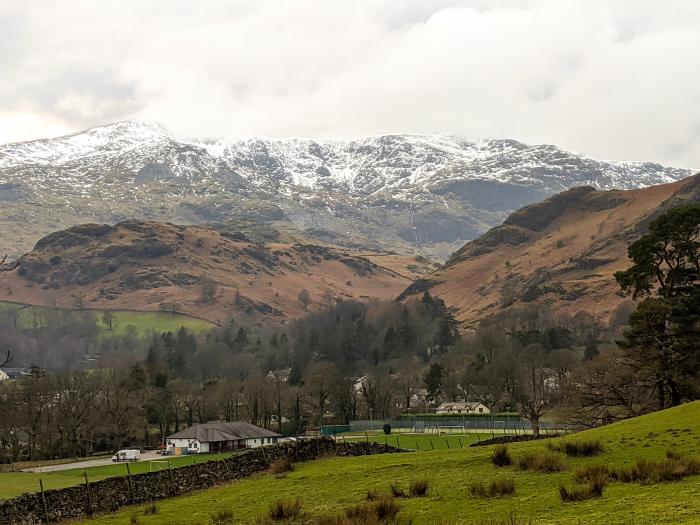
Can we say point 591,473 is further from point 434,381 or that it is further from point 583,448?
point 434,381

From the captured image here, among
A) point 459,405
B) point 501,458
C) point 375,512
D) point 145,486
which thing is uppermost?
point 375,512

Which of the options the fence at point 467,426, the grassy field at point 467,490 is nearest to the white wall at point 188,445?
the fence at point 467,426

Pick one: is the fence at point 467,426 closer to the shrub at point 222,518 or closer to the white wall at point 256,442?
the white wall at point 256,442

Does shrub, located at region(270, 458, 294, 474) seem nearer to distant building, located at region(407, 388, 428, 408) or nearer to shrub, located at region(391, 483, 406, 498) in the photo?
shrub, located at region(391, 483, 406, 498)

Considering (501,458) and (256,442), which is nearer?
(501,458)

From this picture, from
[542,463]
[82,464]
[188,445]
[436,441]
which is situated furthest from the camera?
[188,445]

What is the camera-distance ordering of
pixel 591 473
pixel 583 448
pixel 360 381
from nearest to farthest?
pixel 591 473 < pixel 583 448 < pixel 360 381

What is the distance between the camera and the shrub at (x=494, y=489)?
91.0 ft

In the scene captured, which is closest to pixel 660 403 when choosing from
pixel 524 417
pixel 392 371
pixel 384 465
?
pixel 384 465

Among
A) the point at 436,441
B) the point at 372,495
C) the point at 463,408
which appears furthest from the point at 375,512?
the point at 463,408

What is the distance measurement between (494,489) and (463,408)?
11301 centimetres

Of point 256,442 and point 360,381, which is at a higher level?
point 360,381

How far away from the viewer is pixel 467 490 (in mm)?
29531

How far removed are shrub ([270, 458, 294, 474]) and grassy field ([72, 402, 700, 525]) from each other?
0.71m
